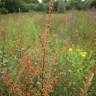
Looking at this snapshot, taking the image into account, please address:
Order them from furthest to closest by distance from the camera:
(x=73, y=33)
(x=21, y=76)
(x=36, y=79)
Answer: (x=73, y=33), (x=36, y=79), (x=21, y=76)

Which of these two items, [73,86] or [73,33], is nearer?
[73,86]

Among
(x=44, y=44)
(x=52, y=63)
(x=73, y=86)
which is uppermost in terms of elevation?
(x=44, y=44)

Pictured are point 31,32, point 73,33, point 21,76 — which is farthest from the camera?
point 73,33

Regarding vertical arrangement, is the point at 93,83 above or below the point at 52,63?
below

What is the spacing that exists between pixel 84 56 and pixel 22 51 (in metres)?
0.70

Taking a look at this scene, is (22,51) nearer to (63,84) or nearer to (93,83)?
(63,84)

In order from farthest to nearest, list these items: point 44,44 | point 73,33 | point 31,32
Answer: point 73,33
point 31,32
point 44,44

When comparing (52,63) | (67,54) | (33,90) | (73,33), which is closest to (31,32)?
(73,33)

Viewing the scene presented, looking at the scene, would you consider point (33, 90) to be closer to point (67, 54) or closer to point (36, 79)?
point (36, 79)

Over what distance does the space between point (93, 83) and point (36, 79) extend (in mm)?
576

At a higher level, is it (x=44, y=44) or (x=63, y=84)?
(x=44, y=44)

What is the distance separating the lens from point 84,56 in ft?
11.4

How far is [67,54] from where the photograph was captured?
3.56 metres

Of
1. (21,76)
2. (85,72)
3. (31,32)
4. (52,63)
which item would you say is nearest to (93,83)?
(85,72)
